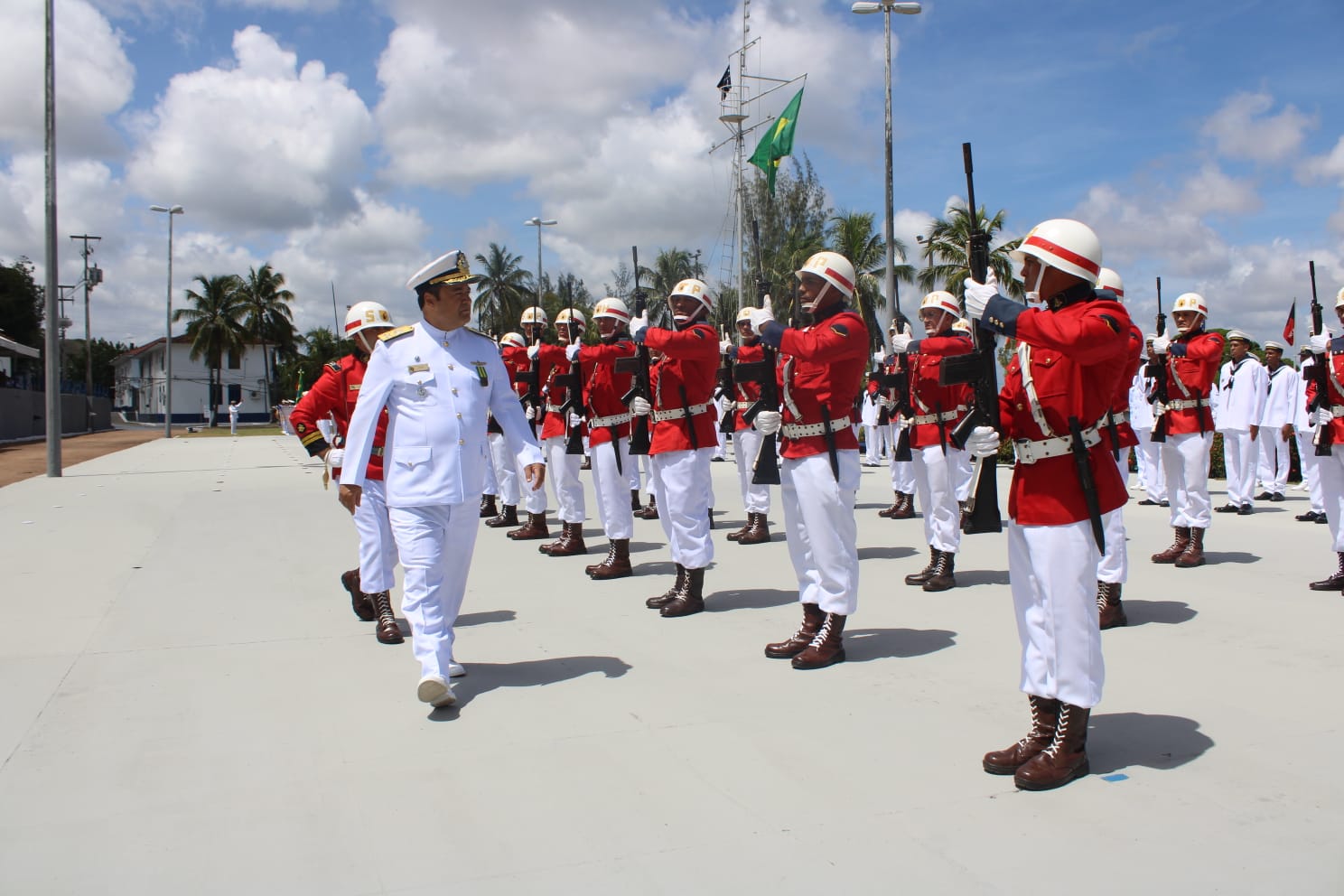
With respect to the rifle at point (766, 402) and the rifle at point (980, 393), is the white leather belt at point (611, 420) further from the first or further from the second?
the rifle at point (980, 393)

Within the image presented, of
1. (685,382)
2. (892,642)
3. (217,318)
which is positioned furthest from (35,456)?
(217,318)

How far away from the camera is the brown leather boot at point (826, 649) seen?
17.1 ft

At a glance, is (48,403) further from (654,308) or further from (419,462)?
(654,308)

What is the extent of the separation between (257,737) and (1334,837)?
406 cm

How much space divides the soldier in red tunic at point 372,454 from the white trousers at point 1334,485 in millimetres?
6526

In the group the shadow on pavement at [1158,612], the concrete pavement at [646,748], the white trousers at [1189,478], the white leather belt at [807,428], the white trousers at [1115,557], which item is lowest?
the concrete pavement at [646,748]

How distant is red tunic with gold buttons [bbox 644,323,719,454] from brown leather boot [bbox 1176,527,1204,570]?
12.9ft

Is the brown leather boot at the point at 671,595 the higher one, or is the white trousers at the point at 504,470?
the white trousers at the point at 504,470

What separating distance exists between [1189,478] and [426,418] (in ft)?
20.5

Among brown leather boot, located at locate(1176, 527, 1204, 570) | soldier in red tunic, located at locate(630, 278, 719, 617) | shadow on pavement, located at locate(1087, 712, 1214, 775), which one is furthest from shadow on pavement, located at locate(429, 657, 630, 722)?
brown leather boot, located at locate(1176, 527, 1204, 570)

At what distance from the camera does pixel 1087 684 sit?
12.0 ft

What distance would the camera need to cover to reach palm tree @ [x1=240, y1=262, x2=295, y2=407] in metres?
69.4

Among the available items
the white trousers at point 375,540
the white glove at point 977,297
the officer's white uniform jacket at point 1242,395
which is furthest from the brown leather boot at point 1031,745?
the officer's white uniform jacket at point 1242,395

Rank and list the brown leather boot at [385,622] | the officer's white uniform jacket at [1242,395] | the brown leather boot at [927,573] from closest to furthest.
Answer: the brown leather boot at [385,622], the brown leather boot at [927,573], the officer's white uniform jacket at [1242,395]
